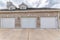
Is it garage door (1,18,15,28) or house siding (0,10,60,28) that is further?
garage door (1,18,15,28)

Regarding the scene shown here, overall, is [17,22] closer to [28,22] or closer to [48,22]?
[28,22]

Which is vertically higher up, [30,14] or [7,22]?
[30,14]

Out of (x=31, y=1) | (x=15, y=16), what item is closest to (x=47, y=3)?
(x=31, y=1)

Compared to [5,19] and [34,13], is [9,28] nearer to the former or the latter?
[5,19]

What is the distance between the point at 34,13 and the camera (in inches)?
123

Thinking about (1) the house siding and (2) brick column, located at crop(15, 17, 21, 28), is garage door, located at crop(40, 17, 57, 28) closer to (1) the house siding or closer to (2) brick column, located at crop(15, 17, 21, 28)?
(1) the house siding

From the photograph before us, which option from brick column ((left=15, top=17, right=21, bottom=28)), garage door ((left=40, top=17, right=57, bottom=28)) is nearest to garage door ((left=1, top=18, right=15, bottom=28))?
brick column ((left=15, top=17, right=21, bottom=28))

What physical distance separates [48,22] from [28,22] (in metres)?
0.50

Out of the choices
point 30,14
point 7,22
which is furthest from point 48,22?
point 7,22

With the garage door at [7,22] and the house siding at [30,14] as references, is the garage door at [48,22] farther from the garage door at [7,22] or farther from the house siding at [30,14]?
the garage door at [7,22]

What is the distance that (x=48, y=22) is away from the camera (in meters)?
3.23

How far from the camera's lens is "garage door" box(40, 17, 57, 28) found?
319 centimetres

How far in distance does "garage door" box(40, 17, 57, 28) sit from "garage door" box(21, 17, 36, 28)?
200 mm

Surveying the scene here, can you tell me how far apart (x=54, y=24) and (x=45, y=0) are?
2.11 ft
